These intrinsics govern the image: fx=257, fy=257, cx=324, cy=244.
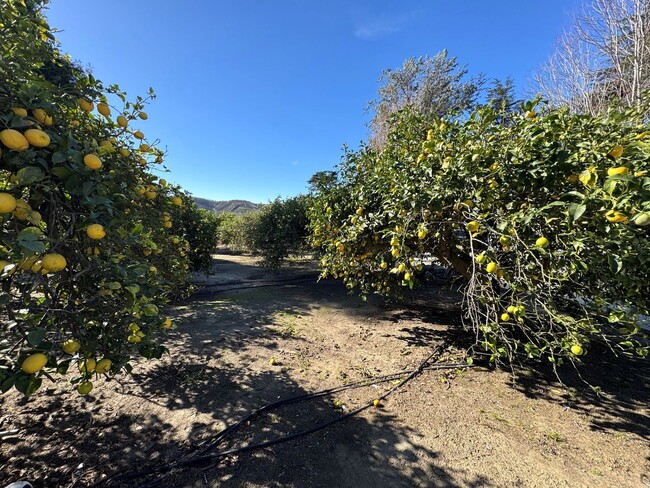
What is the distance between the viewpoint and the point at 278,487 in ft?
6.13

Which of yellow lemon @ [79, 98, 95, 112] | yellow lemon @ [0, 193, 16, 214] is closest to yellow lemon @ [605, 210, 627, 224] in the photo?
yellow lemon @ [0, 193, 16, 214]

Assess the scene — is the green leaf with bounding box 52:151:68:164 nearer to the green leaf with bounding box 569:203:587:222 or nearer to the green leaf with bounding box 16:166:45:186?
the green leaf with bounding box 16:166:45:186

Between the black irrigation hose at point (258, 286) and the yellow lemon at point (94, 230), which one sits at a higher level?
the yellow lemon at point (94, 230)

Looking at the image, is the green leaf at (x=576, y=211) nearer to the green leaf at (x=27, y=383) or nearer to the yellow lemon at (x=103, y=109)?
the green leaf at (x=27, y=383)

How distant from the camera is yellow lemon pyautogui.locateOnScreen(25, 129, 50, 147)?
1049mm

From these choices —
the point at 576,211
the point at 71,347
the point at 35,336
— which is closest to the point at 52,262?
the point at 35,336

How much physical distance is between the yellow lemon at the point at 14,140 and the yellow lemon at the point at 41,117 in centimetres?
16

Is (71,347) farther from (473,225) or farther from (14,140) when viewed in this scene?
(473,225)

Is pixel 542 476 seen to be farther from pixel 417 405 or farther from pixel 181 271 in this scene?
pixel 181 271

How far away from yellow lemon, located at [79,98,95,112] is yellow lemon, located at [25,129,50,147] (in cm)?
64

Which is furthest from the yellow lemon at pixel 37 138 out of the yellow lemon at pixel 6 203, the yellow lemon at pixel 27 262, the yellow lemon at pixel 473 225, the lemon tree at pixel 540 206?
the yellow lemon at pixel 473 225

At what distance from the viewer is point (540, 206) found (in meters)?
2.36

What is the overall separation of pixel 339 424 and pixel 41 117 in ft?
9.86

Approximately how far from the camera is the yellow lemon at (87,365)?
4.27 ft
